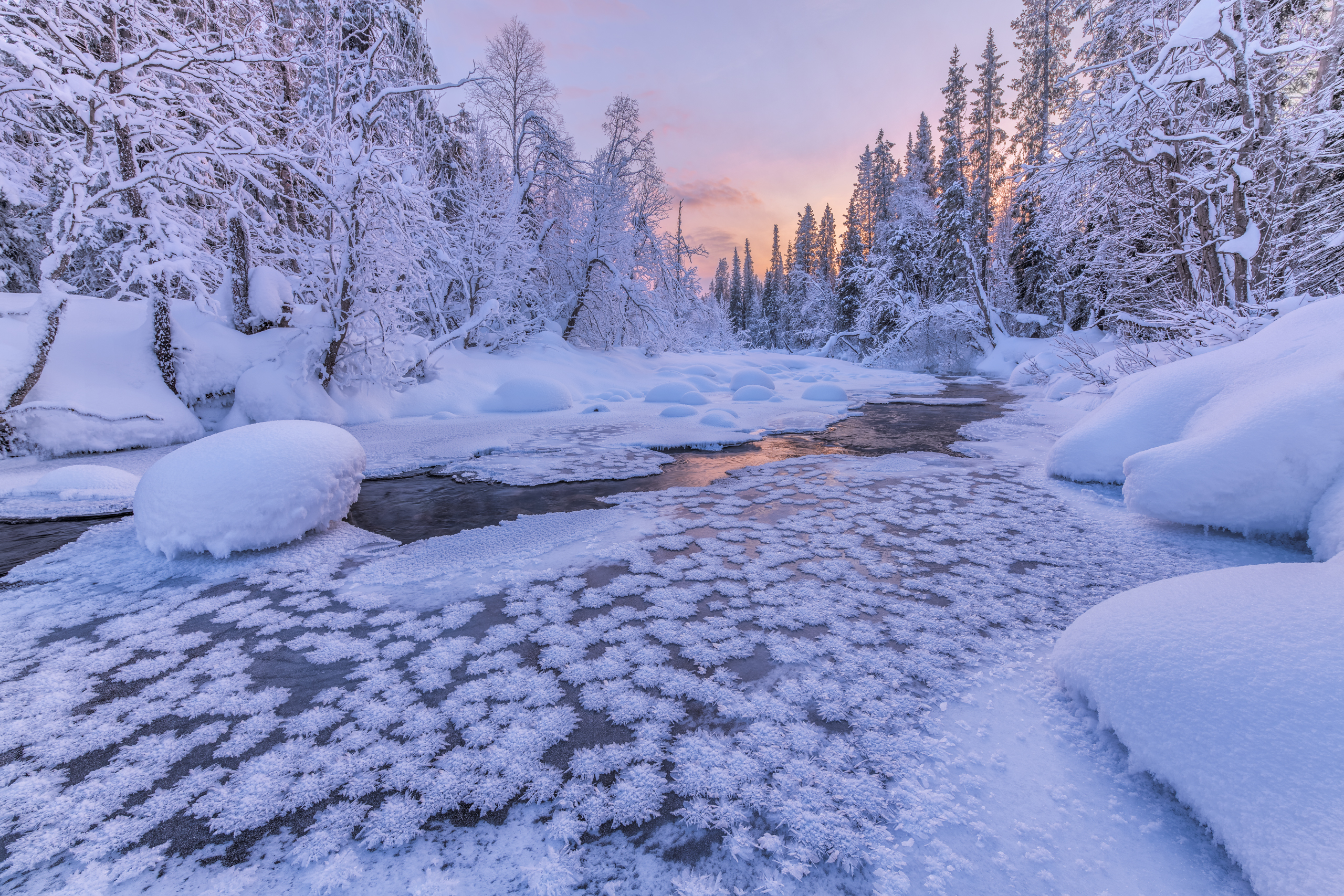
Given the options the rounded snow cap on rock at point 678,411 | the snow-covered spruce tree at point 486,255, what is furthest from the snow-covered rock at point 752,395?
the snow-covered spruce tree at point 486,255

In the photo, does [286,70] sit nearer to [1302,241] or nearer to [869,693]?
[869,693]

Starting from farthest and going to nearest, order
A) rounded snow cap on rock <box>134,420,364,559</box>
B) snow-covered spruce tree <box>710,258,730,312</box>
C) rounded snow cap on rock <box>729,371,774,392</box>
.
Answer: snow-covered spruce tree <box>710,258,730,312</box>, rounded snow cap on rock <box>729,371,774,392</box>, rounded snow cap on rock <box>134,420,364,559</box>

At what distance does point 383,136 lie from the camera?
8.31 meters

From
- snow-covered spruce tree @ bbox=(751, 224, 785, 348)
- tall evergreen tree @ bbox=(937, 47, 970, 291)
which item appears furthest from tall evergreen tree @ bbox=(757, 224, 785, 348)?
tall evergreen tree @ bbox=(937, 47, 970, 291)

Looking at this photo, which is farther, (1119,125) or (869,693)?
(1119,125)

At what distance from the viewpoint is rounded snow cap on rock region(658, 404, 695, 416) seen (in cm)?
962

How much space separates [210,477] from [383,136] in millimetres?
7434

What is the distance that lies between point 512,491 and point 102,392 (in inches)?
225

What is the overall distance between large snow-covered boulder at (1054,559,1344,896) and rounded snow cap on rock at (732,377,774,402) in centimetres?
1012

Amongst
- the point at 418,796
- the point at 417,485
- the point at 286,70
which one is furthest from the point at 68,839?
the point at 286,70

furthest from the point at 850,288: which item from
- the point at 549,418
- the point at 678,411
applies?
the point at 549,418

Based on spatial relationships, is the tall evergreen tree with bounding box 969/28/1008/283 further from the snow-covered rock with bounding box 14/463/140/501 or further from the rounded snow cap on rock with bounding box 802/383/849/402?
the snow-covered rock with bounding box 14/463/140/501

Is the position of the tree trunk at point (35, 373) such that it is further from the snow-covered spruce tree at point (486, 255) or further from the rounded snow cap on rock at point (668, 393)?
the rounded snow cap on rock at point (668, 393)

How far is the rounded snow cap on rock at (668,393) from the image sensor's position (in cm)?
1159
